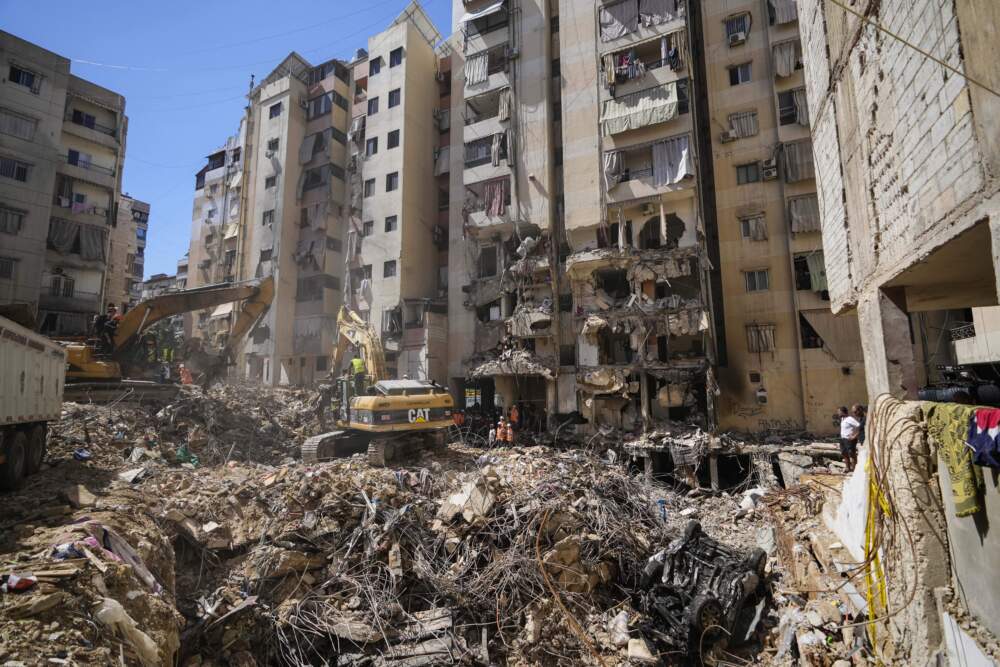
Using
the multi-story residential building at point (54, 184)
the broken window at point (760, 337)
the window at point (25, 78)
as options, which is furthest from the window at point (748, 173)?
the window at point (25, 78)

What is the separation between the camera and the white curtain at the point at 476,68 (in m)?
26.8

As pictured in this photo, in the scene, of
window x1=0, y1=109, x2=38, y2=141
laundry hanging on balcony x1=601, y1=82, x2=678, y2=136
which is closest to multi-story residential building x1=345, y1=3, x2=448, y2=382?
laundry hanging on balcony x1=601, y1=82, x2=678, y2=136

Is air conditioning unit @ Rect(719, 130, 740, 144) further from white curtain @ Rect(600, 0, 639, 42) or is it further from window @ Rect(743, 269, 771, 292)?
white curtain @ Rect(600, 0, 639, 42)

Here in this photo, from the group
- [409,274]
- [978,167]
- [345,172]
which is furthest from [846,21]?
[345,172]

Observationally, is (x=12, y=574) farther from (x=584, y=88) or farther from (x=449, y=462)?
(x=584, y=88)

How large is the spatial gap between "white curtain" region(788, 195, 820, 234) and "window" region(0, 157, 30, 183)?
123 ft

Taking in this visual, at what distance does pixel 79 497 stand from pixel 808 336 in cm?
2411

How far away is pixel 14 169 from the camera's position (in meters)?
24.1

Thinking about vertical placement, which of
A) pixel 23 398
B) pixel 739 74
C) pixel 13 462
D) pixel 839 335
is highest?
pixel 739 74

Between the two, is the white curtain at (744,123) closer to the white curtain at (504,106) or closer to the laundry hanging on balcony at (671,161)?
the laundry hanging on balcony at (671,161)

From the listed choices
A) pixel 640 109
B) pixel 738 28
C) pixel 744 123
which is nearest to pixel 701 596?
pixel 640 109

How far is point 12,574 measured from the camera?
15.2 feet

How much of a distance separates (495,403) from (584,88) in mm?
17260

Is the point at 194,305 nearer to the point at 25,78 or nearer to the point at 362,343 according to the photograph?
the point at 362,343
